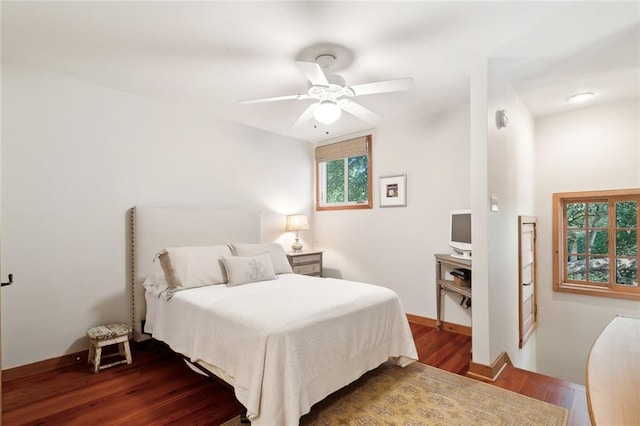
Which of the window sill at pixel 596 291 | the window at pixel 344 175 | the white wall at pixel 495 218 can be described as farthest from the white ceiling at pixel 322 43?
the window sill at pixel 596 291

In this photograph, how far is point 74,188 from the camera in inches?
113

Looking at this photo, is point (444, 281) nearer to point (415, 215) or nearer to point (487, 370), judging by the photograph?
point (415, 215)

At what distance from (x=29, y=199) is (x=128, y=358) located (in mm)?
1585

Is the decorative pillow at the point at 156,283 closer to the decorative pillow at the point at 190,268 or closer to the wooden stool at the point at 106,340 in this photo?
the decorative pillow at the point at 190,268

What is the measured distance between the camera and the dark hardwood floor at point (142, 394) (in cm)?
204

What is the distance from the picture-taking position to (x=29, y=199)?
8.64 feet

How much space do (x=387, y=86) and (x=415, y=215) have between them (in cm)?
207

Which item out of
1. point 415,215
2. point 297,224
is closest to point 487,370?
point 415,215

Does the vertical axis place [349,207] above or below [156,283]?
above

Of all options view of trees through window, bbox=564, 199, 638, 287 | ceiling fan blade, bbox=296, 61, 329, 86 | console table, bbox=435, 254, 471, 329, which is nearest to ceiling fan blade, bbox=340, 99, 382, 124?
ceiling fan blade, bbox=296, 61, 329, 86

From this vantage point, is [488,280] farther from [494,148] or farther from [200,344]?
[200,344]

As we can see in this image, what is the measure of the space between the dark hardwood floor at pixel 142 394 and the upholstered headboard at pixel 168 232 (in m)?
0.63

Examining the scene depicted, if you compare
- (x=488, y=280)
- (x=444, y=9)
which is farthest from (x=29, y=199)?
(x=488, y=280)

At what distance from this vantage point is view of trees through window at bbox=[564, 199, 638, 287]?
3408mm
